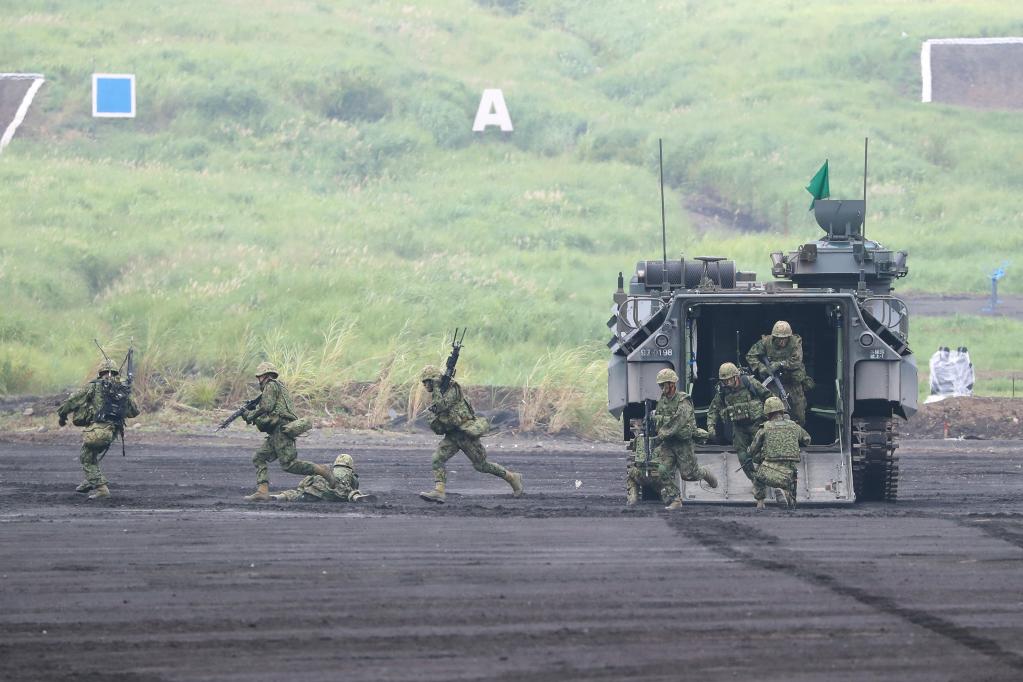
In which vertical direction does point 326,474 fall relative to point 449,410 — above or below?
below

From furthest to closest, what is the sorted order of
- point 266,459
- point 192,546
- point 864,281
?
point 864,281 → point 266,459 → point 192,546

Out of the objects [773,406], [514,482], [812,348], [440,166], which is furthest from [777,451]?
[440,166]

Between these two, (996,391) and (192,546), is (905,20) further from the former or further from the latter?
(192,546)

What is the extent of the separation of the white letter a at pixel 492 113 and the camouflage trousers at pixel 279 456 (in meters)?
37.2

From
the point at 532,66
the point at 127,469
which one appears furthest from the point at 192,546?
the point at 532,66

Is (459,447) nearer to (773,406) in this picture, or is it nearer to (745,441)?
(745,441)

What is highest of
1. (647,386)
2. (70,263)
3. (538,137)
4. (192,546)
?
(538,137)

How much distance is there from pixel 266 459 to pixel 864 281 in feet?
22.3

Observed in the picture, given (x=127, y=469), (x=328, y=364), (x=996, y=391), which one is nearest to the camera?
(x=127, y=469)

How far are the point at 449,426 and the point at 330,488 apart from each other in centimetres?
136

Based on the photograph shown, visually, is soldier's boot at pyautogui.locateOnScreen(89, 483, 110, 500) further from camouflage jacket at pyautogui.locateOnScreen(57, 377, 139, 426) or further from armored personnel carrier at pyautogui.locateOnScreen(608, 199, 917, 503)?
armored personnel carrier at pyautogui.locateOnScreen(608, 199, 917, 503)

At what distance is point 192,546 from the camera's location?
1380 cm

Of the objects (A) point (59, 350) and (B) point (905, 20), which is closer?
(A) point (59, 350)

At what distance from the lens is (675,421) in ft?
55.9
